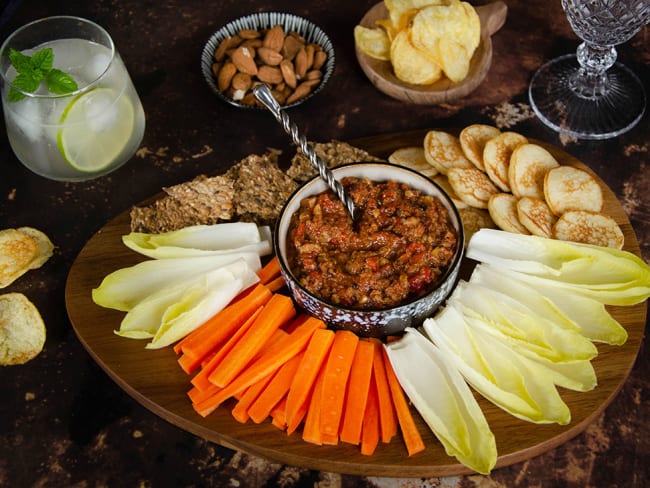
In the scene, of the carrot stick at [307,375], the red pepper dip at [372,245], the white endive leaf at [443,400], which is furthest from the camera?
the red pepper dip at [372,245]

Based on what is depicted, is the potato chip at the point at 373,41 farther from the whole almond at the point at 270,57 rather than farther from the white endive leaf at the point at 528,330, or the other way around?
the white endive leaf at the point at 528,330

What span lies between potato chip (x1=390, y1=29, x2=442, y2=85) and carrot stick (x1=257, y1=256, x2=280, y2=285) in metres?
1.19

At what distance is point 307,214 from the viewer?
290 cm

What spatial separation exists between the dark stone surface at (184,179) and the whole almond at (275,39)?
32cm

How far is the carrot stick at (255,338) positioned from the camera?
266 centimetres

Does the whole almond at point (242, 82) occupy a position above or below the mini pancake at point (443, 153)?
below

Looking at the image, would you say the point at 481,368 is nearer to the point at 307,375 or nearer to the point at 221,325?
the point at 307,375

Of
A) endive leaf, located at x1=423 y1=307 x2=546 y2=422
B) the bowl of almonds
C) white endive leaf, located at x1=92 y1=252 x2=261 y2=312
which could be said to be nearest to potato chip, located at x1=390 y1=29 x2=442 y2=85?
the bowl of almonds

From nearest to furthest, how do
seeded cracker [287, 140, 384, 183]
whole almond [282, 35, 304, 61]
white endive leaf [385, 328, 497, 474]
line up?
white endive leaf [385, 328, 497, 474] → seeded cracker [287, 140, 384, 183] → whole almond [282, 35, 304, 61]

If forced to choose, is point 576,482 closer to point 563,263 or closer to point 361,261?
point 563,263

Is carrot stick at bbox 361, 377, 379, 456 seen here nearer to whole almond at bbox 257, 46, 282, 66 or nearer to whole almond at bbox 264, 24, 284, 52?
whole almond at bbox 257, 46, 282, 66

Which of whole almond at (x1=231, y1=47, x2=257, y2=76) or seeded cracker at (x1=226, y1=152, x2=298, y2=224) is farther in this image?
whole almond at (x1=231, y1=47, x2=257, y2=76)

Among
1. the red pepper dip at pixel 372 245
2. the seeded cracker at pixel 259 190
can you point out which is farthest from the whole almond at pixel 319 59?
the red pepper dip at pixel 372 245

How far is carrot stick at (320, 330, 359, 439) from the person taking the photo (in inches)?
101
